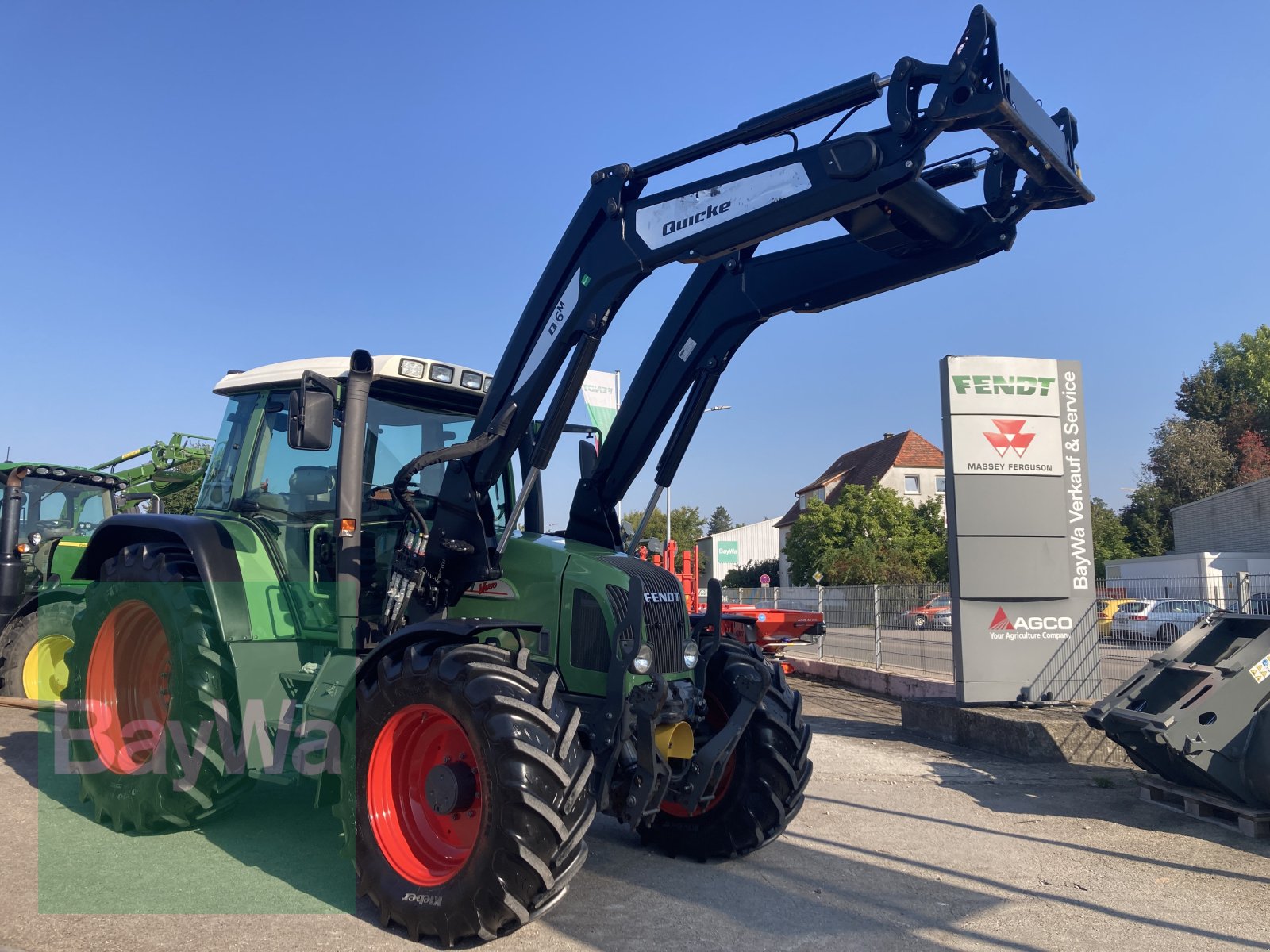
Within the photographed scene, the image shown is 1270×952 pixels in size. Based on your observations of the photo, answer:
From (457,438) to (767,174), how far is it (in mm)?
2631

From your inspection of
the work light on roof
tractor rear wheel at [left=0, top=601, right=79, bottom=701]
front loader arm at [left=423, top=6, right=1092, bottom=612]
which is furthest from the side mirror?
tractor rear wheel at [left=0, top=601, right=79, bottom=701]

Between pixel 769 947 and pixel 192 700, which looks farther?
pixel 192 700

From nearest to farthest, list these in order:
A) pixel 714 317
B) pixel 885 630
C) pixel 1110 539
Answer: pixel 714 317, pixel 885 630, pixel 1110 539

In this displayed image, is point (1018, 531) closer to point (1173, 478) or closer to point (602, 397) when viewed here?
point (602, 397)

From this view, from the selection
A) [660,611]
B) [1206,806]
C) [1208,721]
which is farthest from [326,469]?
[1206,806]

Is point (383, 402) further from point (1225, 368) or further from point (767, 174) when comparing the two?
point (1225, 368)

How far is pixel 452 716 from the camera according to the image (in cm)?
408

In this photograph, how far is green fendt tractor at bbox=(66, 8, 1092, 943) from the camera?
12.9 feet

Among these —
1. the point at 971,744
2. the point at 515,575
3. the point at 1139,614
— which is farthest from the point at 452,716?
the point at 1139,614

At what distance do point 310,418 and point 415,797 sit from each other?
1.90 meters

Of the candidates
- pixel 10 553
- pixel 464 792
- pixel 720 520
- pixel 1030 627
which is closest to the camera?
pixel 464 792

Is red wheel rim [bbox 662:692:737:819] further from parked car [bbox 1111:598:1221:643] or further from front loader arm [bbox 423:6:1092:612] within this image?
parked car [bbox 1111:598:1221:643]

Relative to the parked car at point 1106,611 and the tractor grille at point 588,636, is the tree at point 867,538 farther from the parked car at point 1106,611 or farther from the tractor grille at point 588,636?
the tractor grille at point 588,636

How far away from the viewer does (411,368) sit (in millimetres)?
5352
